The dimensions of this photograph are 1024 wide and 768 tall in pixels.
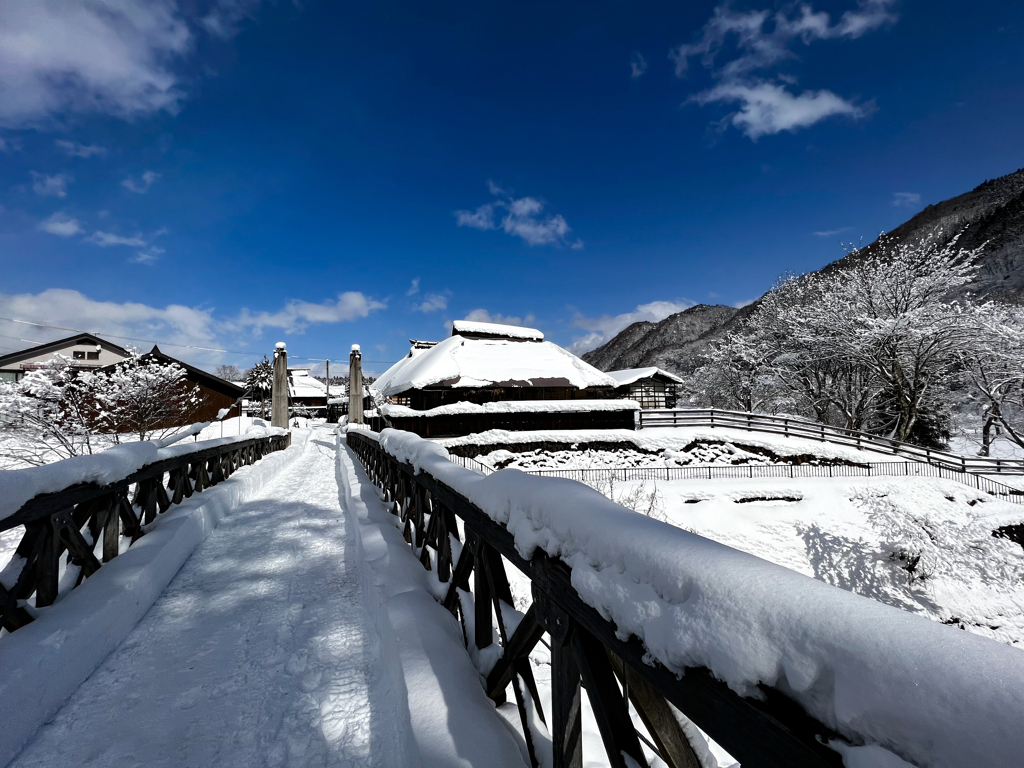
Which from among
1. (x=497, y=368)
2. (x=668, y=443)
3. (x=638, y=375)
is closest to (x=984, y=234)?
(x=638, y=375)

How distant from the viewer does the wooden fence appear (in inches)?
38.8

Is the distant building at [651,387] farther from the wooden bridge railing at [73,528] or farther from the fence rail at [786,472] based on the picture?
the wooden bridge railing at [73,528]

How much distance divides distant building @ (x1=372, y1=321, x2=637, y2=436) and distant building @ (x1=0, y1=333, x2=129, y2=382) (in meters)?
18.4

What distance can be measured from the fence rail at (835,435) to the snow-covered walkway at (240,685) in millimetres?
22258

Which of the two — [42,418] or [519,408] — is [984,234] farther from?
[42,418]

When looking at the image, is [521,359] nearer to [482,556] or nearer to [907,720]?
[482,556]

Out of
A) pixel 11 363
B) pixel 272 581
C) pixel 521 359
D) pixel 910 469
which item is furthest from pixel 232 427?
pixel 910 469

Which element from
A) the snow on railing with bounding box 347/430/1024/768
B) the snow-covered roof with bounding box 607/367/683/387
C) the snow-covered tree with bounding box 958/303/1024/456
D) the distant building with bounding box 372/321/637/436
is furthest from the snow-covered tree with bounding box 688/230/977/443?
the snow on railing with bounding box 347/430/1024/768

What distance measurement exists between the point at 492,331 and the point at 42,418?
20914 mm

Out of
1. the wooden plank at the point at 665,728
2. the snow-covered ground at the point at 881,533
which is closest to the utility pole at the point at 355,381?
the snow-covered ground at the point at 881,533

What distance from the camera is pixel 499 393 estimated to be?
2434 centimetres

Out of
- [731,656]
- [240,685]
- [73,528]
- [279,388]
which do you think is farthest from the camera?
[279,388]

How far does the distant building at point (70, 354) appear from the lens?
27663mm

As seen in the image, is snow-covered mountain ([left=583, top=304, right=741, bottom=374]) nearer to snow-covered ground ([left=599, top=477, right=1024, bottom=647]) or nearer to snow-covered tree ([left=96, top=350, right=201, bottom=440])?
snow-covered ground ([left=599, top=477, right=1024, bottom=647])
